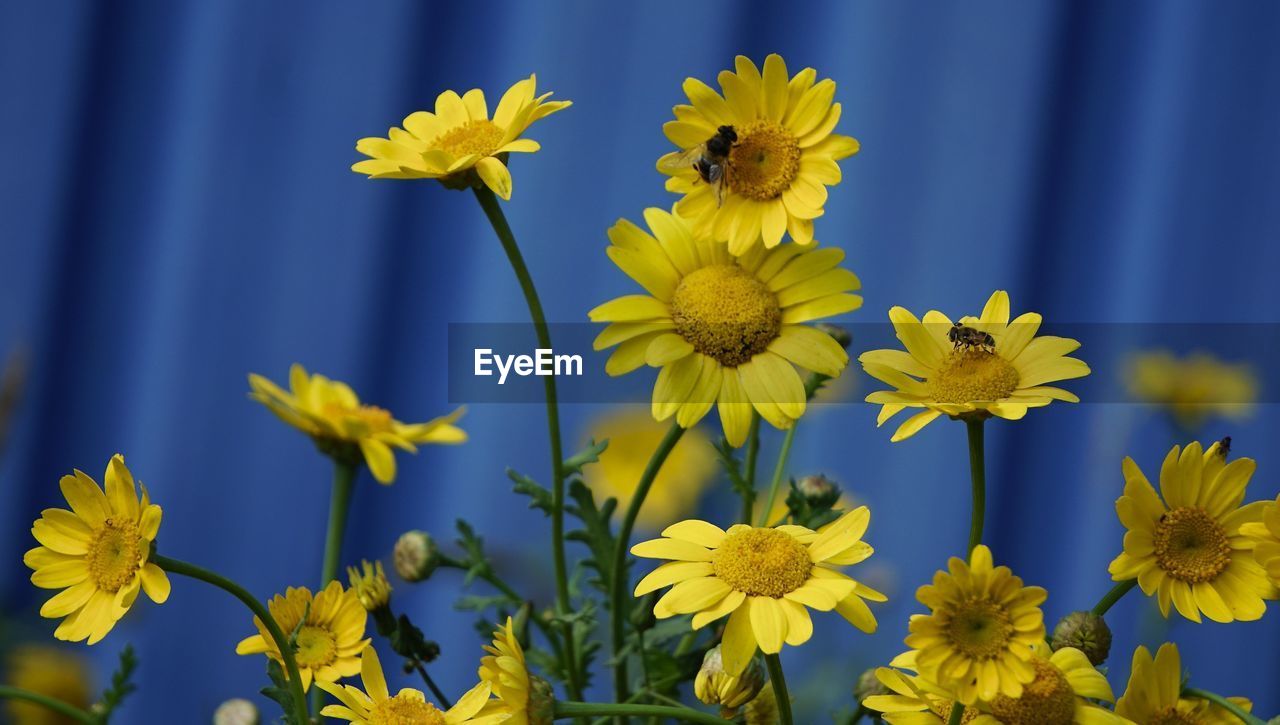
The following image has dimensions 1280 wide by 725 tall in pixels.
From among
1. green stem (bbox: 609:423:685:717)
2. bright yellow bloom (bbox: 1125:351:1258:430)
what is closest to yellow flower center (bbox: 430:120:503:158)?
green stem (bbox: 609:423:685:717)

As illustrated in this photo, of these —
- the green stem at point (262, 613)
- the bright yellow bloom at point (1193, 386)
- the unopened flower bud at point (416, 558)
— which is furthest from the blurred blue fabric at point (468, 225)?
the green stem at point (262, 613)

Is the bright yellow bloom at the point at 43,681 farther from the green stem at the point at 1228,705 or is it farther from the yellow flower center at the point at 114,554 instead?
the green stem at the point at 1228,705

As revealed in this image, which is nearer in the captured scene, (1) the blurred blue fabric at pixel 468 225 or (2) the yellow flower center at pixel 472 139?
(2) the yellow flower center at pixel 472 139

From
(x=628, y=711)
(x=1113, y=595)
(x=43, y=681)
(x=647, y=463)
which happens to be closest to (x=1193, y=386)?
(x=647, y=463)

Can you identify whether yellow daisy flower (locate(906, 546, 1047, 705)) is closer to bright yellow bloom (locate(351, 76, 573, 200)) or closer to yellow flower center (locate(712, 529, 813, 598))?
yellow flower center (locate(712, 529, 813, 598))

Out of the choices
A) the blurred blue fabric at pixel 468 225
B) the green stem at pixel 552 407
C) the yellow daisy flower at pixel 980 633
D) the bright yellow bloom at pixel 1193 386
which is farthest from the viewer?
the blurred blue fabric at pixel 468 225

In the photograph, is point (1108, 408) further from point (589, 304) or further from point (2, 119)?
point (2, 119)

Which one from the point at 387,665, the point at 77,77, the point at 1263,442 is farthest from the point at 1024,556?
the point at 77,77

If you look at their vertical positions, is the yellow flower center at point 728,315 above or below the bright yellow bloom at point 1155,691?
above
